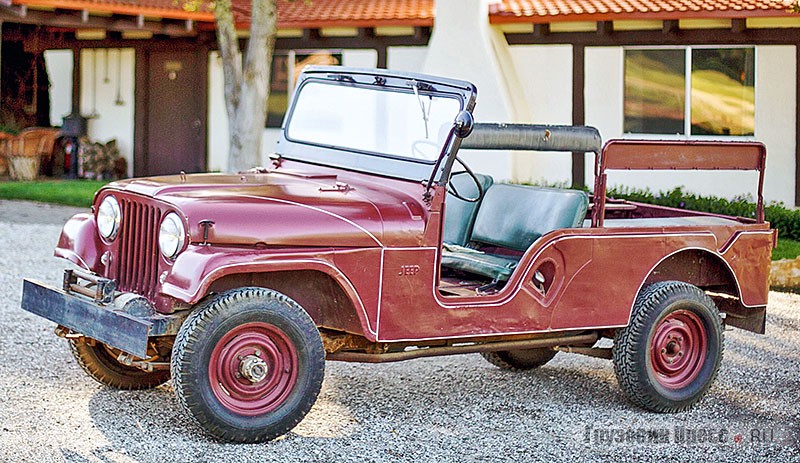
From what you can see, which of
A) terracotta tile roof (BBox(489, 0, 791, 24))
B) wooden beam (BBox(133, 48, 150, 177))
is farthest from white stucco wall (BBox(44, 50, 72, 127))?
terracotta tile roof (BBox(489, 0, 791, 24))

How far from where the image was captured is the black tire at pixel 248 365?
4555 millimetres

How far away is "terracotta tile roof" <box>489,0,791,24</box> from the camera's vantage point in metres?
13.9

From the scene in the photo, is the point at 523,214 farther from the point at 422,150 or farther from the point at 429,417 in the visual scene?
the point at 429,417

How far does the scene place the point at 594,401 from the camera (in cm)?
581

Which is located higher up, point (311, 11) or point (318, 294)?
point (311, 11)

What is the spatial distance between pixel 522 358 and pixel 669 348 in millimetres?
965

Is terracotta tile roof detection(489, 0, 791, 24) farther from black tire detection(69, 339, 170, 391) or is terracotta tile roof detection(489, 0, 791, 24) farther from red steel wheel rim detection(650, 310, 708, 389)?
black tire detection(69, 339, 170, 391)

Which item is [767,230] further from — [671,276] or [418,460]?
[418,460]

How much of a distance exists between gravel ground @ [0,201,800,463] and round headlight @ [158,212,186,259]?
2.61ft

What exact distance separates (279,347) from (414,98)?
1447mm

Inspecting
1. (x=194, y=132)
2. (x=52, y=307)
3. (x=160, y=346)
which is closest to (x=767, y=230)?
(x=160, y=346)

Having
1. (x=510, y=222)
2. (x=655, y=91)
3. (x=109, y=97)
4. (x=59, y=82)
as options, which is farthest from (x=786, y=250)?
(x=59, y=82)

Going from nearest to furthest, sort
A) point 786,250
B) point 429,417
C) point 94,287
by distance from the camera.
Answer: point 94,287, point 429,417, point 786,250

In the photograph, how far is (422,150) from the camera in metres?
5.32
